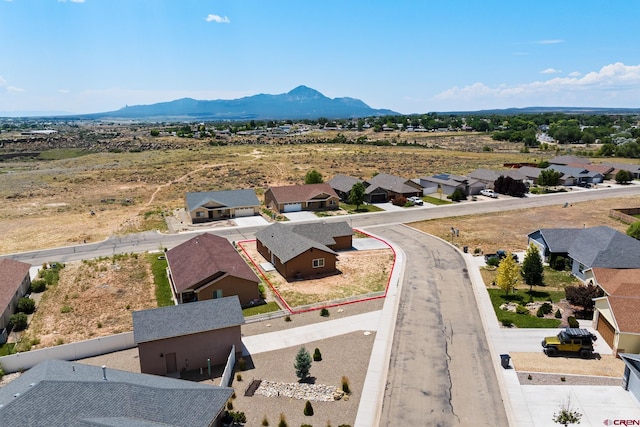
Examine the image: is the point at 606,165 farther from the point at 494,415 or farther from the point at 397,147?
the point at 494,415

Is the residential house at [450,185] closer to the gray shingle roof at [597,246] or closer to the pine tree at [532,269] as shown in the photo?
the gray shingle roof at [597,246]

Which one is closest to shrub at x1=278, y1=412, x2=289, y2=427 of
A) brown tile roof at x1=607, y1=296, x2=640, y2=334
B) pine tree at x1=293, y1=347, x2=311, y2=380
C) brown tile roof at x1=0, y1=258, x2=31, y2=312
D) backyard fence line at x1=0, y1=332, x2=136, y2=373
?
pine tree at x1=293, y1=347, x2=311, y2=380

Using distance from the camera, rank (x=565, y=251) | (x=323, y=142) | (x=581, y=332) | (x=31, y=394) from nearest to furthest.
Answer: (x=31, y=394)
(x=581, y=332)
(x=565, y=251)
(x=323, y=142)

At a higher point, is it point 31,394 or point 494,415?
point 31,394

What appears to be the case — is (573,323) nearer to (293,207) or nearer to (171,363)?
(171,363)

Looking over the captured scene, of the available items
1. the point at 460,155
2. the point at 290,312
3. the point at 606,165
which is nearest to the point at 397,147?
the point at 460,155

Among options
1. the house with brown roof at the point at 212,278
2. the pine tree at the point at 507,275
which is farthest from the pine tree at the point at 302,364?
the pine tree at the point at 507,275
